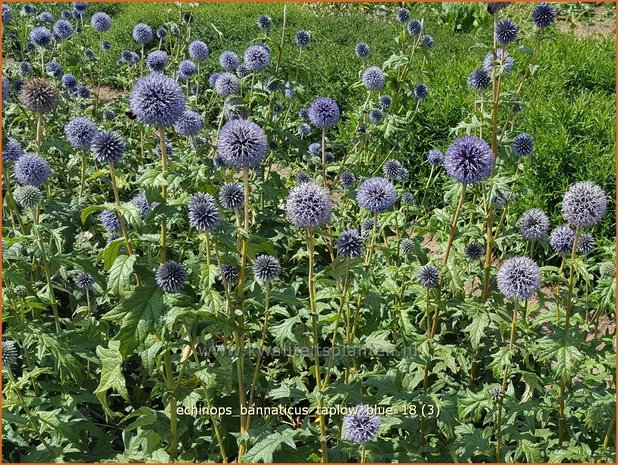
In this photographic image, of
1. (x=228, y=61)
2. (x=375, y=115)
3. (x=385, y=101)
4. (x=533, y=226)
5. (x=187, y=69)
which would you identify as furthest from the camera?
(x=187, y=69)

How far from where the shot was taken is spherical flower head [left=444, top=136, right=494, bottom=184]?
2.81 metres

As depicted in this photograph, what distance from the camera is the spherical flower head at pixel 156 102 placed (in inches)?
98.6

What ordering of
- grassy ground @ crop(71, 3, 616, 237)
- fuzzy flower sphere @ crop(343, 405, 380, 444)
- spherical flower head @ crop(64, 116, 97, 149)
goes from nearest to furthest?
1. fuzzy flower sphere @ crop(343, 405, 380, 444)
2. spherical flower head @ crop(64, 116, 97, 149)
3. grassy ground @ crop(71, 3, 616, 237)

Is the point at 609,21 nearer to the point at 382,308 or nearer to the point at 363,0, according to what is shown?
the point at 363,0

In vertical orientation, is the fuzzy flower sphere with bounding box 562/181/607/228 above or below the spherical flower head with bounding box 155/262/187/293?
above

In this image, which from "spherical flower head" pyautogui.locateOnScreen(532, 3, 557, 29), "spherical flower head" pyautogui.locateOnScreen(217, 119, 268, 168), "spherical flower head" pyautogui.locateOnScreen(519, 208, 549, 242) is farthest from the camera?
"spherical flower head" pyautogui.locateOnScreen(532, 3, 557, 29)

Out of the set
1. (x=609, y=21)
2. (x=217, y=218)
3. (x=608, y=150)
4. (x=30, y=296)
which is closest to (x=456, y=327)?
(x=217, y=218)

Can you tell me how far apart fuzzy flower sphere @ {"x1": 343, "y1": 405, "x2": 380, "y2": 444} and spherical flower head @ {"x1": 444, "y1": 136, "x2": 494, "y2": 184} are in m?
1.12

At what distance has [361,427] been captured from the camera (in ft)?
7.96

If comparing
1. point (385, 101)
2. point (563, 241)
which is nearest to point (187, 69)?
point (385, 101)

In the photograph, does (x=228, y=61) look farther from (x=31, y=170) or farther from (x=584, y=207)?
(x=584, y=207)

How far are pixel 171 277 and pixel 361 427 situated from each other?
940 mm

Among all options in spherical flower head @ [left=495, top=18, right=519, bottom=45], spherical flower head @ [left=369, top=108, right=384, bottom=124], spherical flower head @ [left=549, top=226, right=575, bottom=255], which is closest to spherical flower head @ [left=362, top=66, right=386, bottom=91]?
spherical flower head @ [left=369, top=108, right=384, bottom=124]

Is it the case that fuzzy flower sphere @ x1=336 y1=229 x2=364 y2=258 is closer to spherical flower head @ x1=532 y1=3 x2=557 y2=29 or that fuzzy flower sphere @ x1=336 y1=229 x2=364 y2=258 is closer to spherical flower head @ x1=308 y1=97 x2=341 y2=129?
spherical flower head @ x1=308 y1=97 x2=341 y2=129
